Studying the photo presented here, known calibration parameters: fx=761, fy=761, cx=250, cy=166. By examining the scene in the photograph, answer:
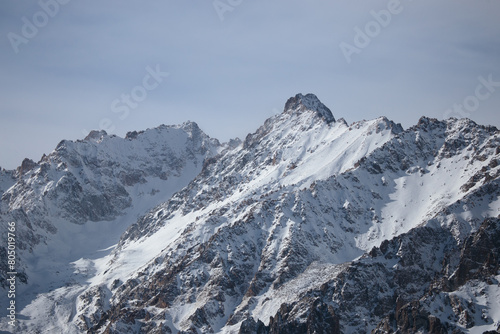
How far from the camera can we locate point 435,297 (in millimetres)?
199125

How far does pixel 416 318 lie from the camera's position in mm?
195125

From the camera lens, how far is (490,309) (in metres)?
194

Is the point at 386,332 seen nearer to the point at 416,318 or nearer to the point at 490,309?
the point at 416,318

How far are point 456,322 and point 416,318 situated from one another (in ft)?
32.5

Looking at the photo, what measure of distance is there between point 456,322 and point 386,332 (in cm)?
1838

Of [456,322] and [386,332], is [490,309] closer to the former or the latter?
[456,322]

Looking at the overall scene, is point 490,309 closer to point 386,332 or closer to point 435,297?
point 435,297

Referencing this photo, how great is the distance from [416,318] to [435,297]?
8.50 meters

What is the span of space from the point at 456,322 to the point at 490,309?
959 centimetres

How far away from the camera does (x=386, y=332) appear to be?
199750 millimetres

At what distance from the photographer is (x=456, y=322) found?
19262cm

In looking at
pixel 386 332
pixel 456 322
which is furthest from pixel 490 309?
pixel 386 332

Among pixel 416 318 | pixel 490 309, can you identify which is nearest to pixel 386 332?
pixel 416 318
